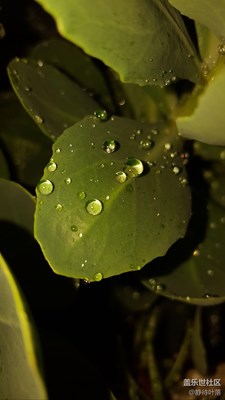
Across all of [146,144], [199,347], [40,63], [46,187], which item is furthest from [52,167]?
[199,347]

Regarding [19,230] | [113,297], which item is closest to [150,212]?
[19,230]

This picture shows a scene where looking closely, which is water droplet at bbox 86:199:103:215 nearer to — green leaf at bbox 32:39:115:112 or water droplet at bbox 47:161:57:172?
water droplet at bbox 47:161:57:172

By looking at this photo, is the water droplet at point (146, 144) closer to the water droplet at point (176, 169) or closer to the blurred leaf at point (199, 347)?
the water droplet at point (176, 169)

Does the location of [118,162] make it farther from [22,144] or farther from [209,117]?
[22,144]

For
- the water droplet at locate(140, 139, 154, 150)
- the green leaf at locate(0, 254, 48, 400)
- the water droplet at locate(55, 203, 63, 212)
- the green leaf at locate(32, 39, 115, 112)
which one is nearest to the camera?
the green leaf at locate(0, 254, 48, 400)

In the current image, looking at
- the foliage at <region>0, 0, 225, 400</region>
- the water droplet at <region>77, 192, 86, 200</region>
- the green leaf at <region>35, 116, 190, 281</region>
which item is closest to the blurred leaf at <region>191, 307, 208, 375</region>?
the foliage at <region>0, 0, 225, 400</region>

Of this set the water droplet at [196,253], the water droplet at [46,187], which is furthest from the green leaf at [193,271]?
the water droplet at [46,187]
